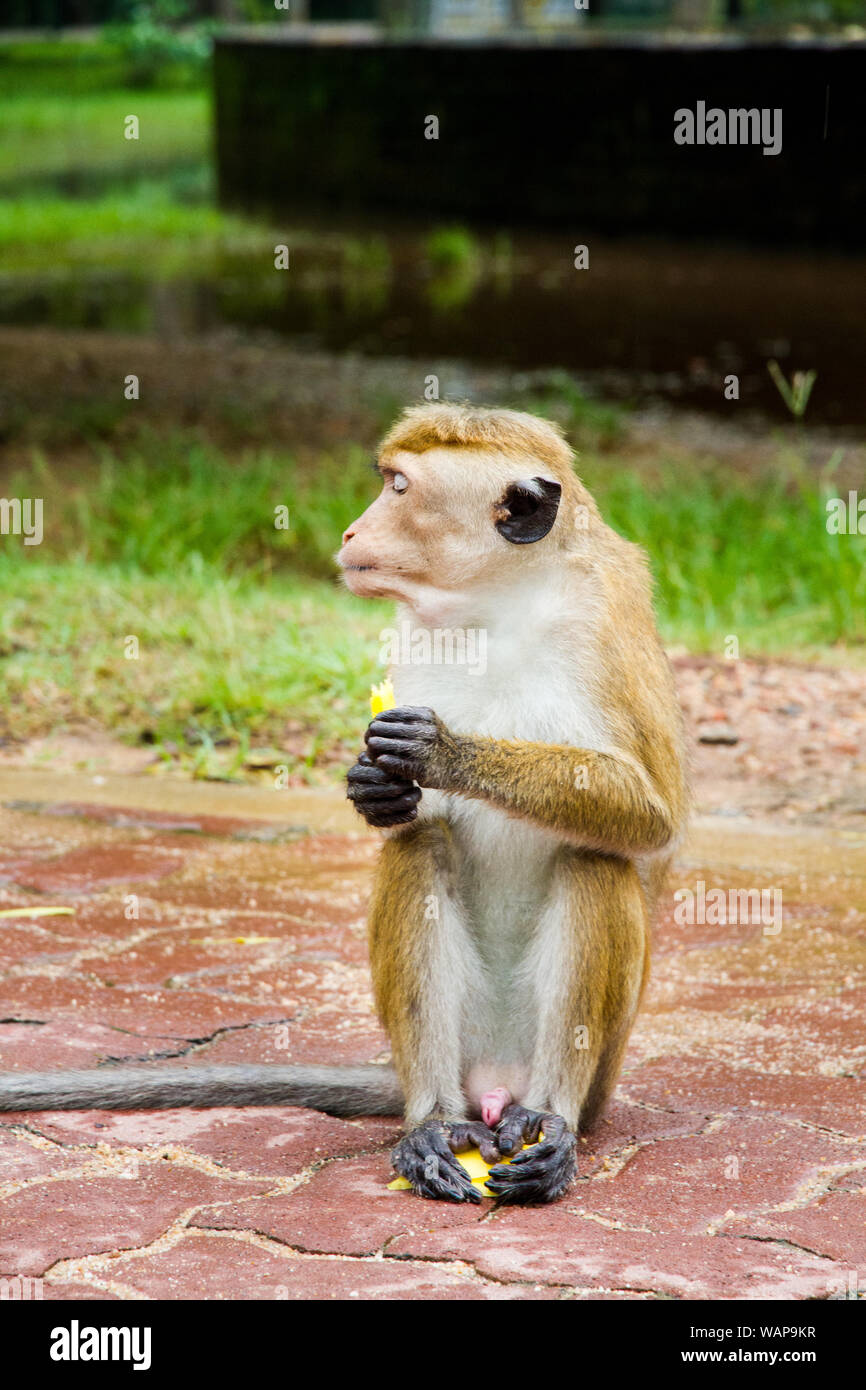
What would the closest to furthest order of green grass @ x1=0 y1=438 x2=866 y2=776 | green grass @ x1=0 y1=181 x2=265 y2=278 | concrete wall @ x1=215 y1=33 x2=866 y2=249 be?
green grass @ x1=0 y1=438 x2=866 y2=776 → concrete wall @ x1=215 y1=33 x2=866 y2=249 → green grass @ x1=0 y1=181 x2=265 y2=278

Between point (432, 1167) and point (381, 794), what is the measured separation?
74 centimetres

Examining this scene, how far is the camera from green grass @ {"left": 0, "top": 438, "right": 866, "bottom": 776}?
21.4 ft

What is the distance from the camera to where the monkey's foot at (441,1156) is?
326 centimetres

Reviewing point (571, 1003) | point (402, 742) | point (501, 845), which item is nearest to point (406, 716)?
point (402, 742)

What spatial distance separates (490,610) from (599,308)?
1119cm

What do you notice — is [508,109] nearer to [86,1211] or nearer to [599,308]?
[599,308]

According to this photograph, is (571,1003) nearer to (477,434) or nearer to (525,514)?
(525,514)

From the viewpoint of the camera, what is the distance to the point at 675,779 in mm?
3496

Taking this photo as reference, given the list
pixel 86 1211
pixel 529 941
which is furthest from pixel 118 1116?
pixel 529 941

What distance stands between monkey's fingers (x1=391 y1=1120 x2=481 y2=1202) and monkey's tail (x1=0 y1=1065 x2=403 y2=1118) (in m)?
0.32

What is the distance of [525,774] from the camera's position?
3.28 metres

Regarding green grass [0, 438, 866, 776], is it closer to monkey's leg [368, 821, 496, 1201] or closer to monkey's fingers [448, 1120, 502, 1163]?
monkey's leg [368, 821, 496, 1201]
